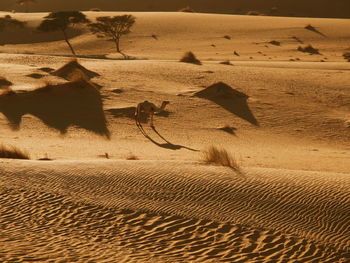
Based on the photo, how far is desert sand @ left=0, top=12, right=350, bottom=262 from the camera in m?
7.34

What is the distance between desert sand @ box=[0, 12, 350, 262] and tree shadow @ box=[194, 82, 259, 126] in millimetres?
60

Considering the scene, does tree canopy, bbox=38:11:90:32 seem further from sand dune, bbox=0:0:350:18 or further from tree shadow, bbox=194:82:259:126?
sand dune, bbox=0:0:350:18

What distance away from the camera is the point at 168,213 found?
328 inches

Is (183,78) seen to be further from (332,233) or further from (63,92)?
(332,233)

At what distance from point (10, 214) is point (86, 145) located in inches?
270

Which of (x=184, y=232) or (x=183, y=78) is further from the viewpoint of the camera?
(x=183, y=78)

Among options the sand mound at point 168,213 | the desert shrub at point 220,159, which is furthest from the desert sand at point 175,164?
the desert shrub at point 220,159

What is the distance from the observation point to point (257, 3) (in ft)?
252

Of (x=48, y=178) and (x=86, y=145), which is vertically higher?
(x=48, y=178)

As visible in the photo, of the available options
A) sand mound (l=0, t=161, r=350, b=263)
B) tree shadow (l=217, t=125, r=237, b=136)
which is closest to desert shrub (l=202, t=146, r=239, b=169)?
sand mound (l=0, t=161, r=350, b=263)

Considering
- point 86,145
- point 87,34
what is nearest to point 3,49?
point 87,34

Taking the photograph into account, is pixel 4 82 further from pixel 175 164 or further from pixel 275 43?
pixel 275 43

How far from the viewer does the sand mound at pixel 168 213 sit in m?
7.04

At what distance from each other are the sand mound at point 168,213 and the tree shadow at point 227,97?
29.4 feet
